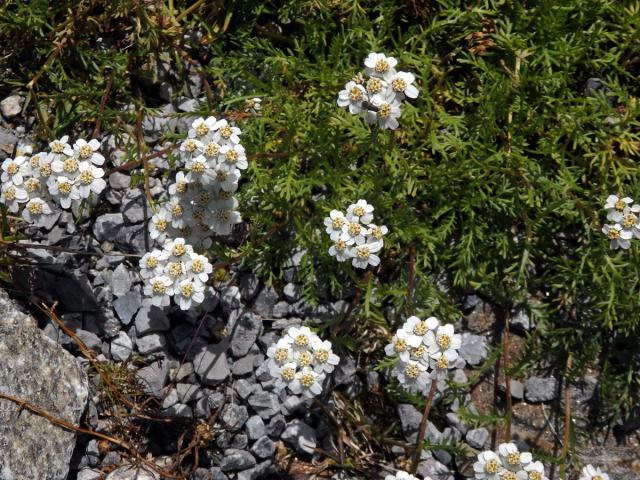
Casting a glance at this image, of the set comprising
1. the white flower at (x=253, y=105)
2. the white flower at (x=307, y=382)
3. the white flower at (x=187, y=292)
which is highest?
the white flower at (x=253, y=105)

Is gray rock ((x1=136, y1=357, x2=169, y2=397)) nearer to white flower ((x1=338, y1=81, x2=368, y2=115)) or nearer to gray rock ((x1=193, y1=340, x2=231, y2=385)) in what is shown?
gray rock ((x1=193, y1=340, x2=231, y2=385))

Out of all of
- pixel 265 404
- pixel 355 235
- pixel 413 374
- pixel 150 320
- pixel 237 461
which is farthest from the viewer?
pixel 150 320

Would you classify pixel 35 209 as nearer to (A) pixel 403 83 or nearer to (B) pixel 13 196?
(B) pixel 13 196

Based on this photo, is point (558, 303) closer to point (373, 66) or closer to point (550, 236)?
point (550, 236)

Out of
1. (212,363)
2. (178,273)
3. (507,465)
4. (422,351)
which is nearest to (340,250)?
(422,351)

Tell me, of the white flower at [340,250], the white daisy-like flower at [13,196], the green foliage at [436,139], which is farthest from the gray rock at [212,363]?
the white daisy-like flower at [13,196]

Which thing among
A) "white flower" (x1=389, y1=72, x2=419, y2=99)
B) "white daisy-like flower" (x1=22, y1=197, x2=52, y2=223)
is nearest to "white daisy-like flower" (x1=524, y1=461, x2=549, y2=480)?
"white flower" (x1=389, y1=72, x2=419, y2=99)

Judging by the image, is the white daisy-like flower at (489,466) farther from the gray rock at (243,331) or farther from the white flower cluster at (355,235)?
the gray rock at (243,331)
